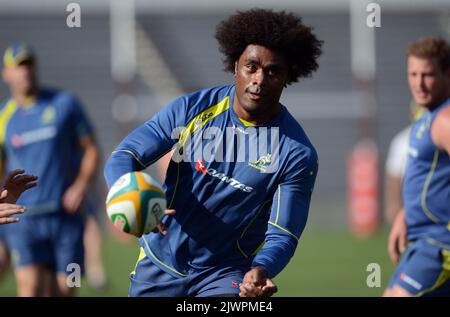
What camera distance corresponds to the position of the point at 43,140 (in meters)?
8.55

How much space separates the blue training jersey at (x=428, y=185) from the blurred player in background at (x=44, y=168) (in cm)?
326

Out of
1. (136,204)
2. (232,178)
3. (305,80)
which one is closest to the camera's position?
(136,204)

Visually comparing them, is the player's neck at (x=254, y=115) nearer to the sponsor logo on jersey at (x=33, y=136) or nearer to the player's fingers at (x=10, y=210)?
the player's fingers at (x=10, y=210)

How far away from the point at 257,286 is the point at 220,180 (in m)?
0.89

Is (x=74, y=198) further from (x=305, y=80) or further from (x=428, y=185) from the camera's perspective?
(x=305, y=80)

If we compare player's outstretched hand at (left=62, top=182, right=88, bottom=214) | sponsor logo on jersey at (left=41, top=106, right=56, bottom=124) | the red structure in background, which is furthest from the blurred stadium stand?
player's outstretched hand at (left=62, top=182, right=88, bottom=214)

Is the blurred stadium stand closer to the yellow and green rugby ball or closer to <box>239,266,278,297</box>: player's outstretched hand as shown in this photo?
the yellow and green rugby ball

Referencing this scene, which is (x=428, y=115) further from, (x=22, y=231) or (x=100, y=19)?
(x=100, y=19)

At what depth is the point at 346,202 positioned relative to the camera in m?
22.2

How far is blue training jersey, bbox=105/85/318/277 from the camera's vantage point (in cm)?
512

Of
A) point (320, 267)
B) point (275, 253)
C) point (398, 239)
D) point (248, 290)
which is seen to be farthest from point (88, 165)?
point (320, 267)

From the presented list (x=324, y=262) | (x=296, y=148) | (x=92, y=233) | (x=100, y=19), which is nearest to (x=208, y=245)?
(x=296, y=148)

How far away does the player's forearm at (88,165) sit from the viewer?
8508 mm

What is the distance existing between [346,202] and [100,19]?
7.99m
